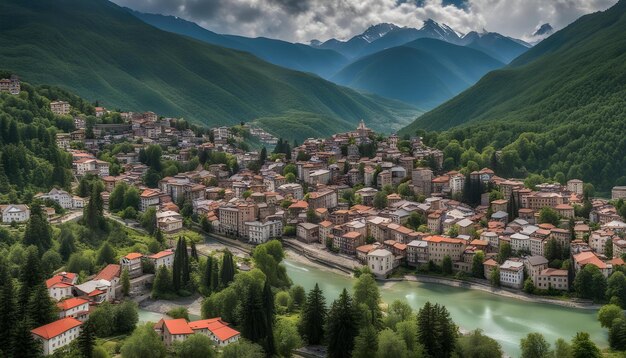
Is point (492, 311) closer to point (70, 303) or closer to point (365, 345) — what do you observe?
point (365, 345)

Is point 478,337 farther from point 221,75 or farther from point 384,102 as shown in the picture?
point 384,102

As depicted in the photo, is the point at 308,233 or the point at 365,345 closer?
the point at 365,345

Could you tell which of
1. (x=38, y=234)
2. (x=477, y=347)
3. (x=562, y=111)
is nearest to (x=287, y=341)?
(x=477, y=347)

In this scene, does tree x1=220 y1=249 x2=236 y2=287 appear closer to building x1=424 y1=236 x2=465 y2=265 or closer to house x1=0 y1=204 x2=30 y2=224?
building x1=424 y1=236 x2=465 y2=265

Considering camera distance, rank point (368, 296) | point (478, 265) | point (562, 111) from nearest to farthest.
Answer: point (368, 296) < point (478, 265) < point (562, 111)

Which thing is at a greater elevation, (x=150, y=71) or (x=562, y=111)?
(x=150, y=71)

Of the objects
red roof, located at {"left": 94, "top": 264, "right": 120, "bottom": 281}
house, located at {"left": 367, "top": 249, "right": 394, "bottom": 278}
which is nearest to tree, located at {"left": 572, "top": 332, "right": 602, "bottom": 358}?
house, located at {"left": 367, "top": 249, "right": 394, "bottom": 278}
